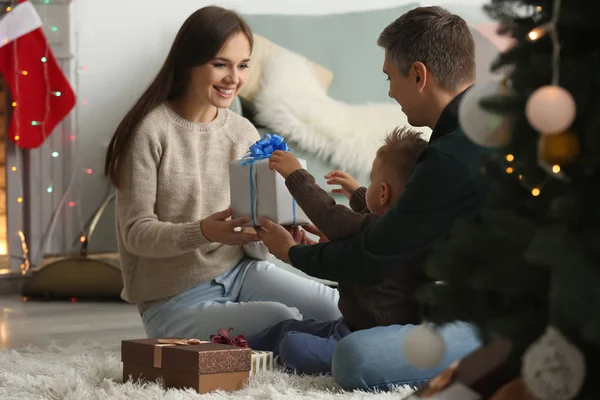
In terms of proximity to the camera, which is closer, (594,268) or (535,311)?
(594,268)

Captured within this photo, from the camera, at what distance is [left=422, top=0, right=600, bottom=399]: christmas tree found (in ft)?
2.32

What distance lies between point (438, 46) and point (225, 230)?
0.58m

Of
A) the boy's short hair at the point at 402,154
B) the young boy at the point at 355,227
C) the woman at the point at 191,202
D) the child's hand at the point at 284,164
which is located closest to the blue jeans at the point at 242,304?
the woman at the point at 191,202

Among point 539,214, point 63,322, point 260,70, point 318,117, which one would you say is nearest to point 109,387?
point 539,214

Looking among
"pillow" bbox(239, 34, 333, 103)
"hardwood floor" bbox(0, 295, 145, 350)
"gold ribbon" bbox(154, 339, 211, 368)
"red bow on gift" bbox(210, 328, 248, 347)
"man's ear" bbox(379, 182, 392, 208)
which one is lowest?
"hardwood floor" bbox(0, 295, 145, 350)

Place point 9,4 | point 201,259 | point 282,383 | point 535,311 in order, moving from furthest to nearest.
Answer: point 9,4
point 201,259
point 282,383
point 535,311

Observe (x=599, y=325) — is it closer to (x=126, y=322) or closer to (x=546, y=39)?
(x=546, y=39)

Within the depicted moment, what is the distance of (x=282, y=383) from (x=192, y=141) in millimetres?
730

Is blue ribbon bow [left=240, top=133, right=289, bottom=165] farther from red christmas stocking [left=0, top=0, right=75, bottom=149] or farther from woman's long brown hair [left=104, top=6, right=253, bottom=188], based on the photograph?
red christmas stocking [left=0, top=0, right=75, bottom=149]

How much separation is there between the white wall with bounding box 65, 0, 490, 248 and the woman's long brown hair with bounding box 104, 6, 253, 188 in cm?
199

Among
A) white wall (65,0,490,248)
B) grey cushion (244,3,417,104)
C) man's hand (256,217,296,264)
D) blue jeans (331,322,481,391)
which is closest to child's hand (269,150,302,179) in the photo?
man's hand (256,217,296,264)

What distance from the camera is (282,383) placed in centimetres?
164

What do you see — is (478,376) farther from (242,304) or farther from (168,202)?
(168,202)

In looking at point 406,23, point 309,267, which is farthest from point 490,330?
point 406,23
